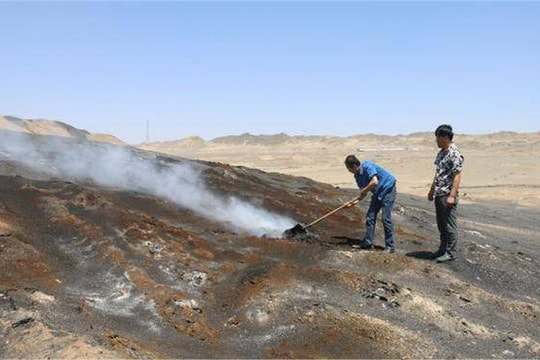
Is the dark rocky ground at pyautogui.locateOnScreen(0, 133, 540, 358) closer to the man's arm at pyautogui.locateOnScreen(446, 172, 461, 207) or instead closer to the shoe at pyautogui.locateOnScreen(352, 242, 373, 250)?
the shoe at pyautogui.locateOnScreen(352, 242, 373, 250)

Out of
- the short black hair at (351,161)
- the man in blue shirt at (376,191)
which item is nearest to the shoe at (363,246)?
the man in blue shirt at (376,191)

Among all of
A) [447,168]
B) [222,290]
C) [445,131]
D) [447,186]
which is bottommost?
[222,290]

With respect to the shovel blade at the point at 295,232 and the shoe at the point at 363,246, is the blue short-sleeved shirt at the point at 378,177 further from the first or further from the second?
the shovel blade at the point at 295,232

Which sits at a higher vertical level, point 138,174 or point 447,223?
point 138,174

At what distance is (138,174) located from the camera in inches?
388

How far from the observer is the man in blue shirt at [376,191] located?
6914mm

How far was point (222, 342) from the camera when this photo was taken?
15.4ft

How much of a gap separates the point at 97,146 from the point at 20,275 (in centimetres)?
723

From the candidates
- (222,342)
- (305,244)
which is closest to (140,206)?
(305,244)

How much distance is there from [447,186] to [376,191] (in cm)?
87

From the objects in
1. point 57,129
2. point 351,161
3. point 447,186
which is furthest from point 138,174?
point 57,129

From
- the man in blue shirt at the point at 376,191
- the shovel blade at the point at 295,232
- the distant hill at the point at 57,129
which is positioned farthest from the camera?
the distant hill at the point at 57,129

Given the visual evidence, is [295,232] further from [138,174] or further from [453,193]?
[138,174]

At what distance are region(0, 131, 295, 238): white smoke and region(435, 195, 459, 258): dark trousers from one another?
88.7 inches
